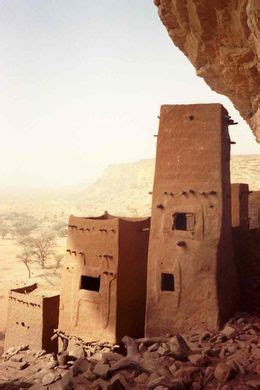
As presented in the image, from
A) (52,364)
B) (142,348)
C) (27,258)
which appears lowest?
(52,364)

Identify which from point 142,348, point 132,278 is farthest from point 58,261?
point 142,348

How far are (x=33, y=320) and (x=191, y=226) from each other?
7.94 meters

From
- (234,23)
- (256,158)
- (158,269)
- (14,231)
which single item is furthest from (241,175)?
(234,23)

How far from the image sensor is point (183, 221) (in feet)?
46.3

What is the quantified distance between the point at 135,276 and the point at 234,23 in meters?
9.62

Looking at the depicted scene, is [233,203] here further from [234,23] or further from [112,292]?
[234,23]

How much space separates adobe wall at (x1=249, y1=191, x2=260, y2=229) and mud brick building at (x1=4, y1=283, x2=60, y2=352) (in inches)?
370

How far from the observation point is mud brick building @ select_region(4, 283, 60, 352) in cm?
1571

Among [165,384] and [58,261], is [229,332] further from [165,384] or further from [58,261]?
[58,261]

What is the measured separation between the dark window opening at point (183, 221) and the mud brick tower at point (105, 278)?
4.98ft

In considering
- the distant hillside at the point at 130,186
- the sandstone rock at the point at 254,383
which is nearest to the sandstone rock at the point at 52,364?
the sandstone rock at the point at 254,383

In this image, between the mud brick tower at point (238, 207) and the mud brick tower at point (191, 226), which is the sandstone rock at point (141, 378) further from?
the mud brick tower at point (238, 207)

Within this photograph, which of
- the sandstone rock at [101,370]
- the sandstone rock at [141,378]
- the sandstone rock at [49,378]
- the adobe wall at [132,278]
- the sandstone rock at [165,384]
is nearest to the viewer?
the sandstone rock at [165,384]

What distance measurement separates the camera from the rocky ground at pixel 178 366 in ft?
25.9
